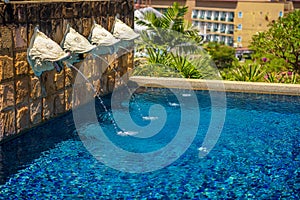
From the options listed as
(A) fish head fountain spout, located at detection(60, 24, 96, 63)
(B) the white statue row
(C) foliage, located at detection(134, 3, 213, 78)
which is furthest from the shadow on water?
(C) foliage, located at detection(134, 3, 213, 78)

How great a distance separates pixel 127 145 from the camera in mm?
9672

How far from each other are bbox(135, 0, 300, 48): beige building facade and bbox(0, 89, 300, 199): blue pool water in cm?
5932

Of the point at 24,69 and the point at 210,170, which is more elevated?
the point at 24,69

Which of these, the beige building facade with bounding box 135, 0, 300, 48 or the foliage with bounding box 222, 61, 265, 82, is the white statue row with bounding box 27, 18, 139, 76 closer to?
the foliage with bounding box 222, 61, 265, 82

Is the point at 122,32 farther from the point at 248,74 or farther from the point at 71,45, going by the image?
the point at 248,74

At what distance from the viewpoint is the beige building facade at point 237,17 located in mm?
70875

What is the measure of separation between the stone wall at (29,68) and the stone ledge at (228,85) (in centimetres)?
287

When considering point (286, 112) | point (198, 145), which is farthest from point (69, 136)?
point (286, 112)

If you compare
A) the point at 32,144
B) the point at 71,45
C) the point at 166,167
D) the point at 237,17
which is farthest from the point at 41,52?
the point at 237,17

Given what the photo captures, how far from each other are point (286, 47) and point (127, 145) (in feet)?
31.8

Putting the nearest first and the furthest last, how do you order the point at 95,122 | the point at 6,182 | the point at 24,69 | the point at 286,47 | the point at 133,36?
the point at 6,182, the point at 24,69, the point at 95,122, the point at 133,36, the point at 286,47

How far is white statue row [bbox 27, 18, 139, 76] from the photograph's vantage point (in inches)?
380

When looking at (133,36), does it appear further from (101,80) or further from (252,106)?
(252,106)

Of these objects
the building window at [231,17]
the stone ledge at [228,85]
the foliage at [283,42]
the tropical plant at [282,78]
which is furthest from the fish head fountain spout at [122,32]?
the building window at [231,17]
